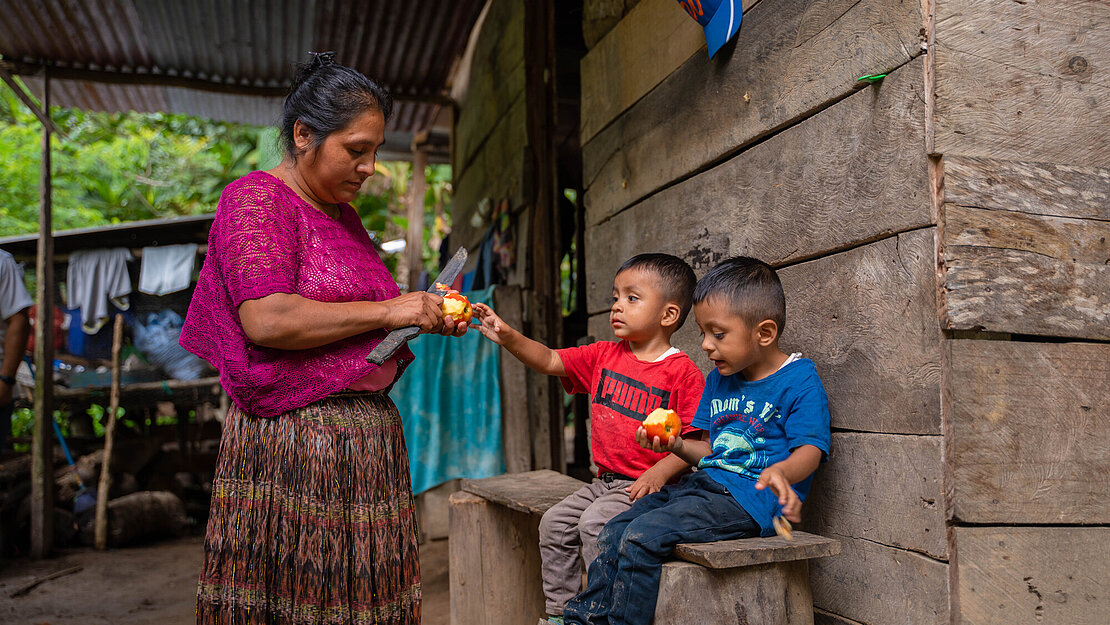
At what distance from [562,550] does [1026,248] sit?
4.81ft

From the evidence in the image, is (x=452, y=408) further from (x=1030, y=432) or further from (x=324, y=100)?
(x=1030, y=432)

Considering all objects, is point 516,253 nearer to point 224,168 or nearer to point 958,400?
point 958,400

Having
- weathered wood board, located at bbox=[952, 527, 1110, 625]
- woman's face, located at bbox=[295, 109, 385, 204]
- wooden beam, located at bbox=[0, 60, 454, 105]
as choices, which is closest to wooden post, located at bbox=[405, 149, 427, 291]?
wooden beam, located at bbox=[0, 60, 454, 105]

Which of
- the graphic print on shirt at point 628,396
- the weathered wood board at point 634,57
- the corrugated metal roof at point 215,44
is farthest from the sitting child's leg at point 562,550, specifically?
the corrugated metal roof at point 215,44

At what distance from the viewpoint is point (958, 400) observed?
1.66 metres

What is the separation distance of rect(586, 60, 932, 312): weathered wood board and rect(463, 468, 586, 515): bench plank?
3.05 ft

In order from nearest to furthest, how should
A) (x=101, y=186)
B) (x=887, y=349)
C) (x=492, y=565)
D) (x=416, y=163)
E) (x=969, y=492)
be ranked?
(x=969, y=492)
(x=887, y=349)
(x=492, y=565)
(x=416, y=163)
(x=101, y=186)

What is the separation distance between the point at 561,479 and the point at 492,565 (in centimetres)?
42

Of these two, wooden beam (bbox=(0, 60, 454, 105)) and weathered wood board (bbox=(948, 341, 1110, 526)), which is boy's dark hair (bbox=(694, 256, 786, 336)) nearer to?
weathered wood board (bbox=(948, 341, 1110, 526))

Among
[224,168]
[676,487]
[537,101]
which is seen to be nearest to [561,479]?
[676,487]

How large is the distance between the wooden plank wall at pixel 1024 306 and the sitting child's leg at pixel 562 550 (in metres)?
1.05

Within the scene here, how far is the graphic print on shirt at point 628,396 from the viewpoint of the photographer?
94.6 inches

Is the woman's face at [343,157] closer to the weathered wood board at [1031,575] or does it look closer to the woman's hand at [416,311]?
the woman's hand at [416,311]

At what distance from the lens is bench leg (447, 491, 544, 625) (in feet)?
9.45
